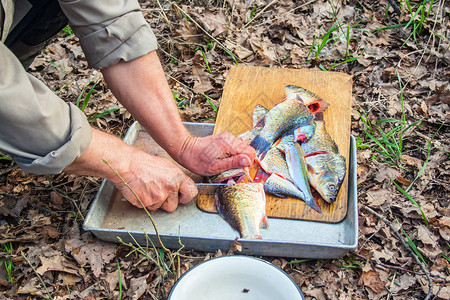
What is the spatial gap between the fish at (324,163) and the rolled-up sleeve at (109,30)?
1269 mm

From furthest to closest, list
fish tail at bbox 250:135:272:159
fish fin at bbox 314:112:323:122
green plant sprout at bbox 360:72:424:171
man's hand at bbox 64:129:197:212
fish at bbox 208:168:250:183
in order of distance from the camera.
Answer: green plant sprout at bbox 360:72:424:171 < fish fin at bbox 314:112:323:122 < fish tail at bbox 250:135:272:159 < fish at bbox 208:168:250:183 < man's hand at bbox 64:129:197:212

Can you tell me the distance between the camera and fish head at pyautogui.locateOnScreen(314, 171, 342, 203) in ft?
8.43

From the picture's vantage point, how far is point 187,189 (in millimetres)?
2564

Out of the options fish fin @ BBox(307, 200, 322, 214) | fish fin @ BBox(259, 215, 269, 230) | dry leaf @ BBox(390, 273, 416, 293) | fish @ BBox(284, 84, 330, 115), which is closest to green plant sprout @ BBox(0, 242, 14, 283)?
fish fin @ BBox(259, 215, 269, 230)

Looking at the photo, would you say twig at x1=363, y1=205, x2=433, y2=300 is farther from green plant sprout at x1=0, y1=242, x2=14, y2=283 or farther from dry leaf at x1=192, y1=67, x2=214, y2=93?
green plant sprout at x1=0, y1=242, x2=14, y2=283

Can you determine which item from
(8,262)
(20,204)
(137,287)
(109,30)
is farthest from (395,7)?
(8,262)

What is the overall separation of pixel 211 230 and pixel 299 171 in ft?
2.32

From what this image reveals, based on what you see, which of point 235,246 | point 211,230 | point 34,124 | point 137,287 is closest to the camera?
point 34,124

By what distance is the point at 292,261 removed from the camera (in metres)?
2.51

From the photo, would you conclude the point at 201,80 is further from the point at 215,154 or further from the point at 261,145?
the point at 215,154

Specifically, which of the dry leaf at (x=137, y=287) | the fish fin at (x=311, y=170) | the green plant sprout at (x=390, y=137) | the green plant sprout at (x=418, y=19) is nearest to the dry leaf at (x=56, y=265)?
the dry leaf at (x=137, y=287)

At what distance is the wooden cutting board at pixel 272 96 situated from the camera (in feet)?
9.80

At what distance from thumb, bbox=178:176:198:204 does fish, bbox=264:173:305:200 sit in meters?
0.49

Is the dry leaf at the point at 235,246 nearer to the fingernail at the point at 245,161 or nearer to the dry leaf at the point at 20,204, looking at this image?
the fingernail at the point at 245,161
